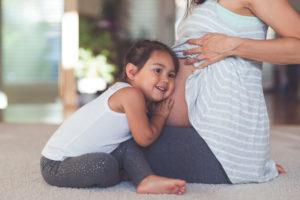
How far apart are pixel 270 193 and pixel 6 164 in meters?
0.92

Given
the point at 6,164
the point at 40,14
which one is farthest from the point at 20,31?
the point at 6,164

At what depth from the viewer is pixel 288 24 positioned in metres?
1.48

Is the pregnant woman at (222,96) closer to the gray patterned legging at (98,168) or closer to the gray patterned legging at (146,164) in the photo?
the gray patterned legging at (146,164)

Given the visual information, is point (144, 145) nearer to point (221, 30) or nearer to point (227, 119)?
point (227, 119)

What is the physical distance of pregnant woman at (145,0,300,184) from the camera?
152cm

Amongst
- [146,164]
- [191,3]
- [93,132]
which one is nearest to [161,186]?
[146,164]

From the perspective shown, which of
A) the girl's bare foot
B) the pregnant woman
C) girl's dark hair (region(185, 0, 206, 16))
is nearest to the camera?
the girl's bare foot

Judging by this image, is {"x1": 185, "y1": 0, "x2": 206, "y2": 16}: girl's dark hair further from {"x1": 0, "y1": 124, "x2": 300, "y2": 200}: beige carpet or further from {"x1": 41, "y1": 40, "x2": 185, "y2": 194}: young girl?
{"x1": 0, "y1": 124, "x2": 300, "y2": 200}: beige carpet

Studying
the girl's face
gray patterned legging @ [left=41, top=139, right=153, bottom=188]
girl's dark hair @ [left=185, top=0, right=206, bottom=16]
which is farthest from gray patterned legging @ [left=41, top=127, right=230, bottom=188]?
girl's dark hair @ [left=185, top=0, right=206, bottom=16]

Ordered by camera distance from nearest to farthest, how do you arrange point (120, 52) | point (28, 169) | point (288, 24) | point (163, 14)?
1. point (288, 24)
2. point (28, 169)
3. point (120, 52)
4. point (163, 14)

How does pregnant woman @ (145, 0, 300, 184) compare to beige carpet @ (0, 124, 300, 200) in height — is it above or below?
above

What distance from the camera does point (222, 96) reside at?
1.54 m

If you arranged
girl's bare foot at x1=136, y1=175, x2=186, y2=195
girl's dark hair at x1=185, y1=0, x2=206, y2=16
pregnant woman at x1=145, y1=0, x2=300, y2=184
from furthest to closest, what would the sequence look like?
1. girl's dark hair at x1=185, y1=0, x2=206, y2=16
2. pregnant woman at x1=145, y1=0, x2=300, y2=184
3. girl's bare foot at x1=136, y1=175, x2=186, y2=195

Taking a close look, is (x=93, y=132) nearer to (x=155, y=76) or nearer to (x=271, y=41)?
(x=155, y=76)
